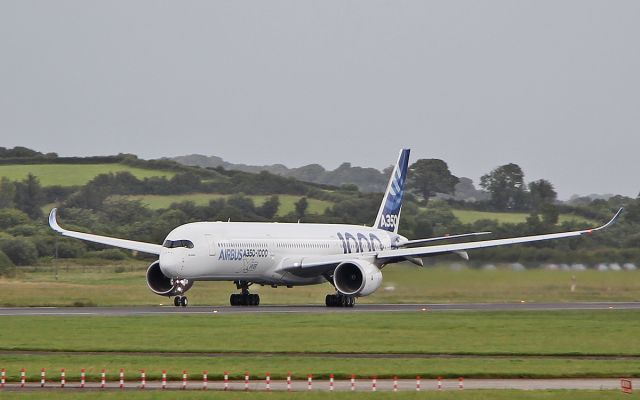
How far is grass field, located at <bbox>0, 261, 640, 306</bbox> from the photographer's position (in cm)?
6594

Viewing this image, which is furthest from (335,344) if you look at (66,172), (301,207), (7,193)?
(66,172)

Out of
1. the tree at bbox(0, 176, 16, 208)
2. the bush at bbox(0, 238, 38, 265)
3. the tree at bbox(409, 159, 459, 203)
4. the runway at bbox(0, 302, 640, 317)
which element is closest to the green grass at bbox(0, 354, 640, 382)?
the runway at bbox(0, 302, 640, 317)

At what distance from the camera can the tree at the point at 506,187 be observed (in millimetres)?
125062

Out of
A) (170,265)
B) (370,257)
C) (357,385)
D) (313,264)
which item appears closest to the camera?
(357,385)

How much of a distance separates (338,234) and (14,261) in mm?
31529

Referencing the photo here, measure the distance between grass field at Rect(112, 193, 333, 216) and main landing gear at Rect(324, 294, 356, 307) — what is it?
5975cm

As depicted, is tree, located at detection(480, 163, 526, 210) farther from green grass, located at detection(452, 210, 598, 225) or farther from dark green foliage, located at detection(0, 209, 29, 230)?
dark green foliage, located at detection(0, 209, 29, 230)

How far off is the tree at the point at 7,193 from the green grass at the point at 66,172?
286 centimetres

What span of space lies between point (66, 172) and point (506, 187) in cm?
5739

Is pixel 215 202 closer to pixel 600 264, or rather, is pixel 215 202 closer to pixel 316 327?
pixel 600 264

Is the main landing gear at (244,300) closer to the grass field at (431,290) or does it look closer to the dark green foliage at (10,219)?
the grass field at (431,290)

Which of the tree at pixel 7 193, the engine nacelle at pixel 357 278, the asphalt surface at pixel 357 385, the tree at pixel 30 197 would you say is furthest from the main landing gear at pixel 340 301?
the tree at pixel 7 193

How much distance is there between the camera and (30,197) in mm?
143375

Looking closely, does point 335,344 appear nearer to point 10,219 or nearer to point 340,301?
point 340,301
